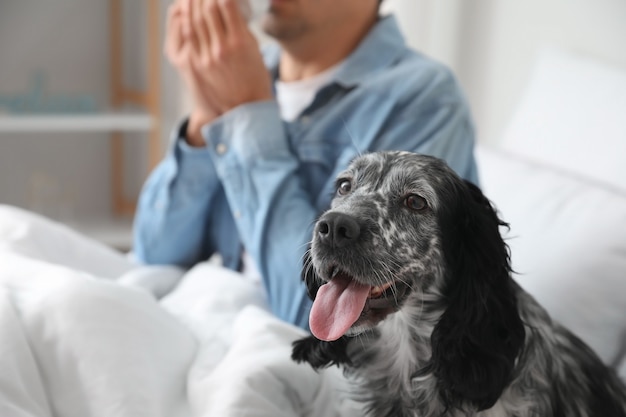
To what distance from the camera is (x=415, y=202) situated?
1109 millimetres

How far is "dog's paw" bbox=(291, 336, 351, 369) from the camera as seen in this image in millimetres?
1195

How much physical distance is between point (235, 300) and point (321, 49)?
64cm

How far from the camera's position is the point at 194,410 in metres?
1.22

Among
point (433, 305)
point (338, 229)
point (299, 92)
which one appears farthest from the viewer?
point (299, 92)

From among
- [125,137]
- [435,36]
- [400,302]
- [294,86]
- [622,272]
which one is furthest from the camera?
[125,137]

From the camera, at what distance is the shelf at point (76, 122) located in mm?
3342

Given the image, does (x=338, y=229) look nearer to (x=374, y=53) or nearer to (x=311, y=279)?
(x=311, y=279)

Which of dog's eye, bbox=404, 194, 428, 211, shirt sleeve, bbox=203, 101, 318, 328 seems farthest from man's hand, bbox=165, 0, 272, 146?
dog's eye, bbox=404, 194, 428, 211

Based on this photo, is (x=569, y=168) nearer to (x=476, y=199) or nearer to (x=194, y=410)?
(x=476, y=199)

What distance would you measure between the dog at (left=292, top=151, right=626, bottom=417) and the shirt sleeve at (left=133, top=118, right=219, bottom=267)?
2.58ft

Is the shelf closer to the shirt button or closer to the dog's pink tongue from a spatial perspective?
the shirt button

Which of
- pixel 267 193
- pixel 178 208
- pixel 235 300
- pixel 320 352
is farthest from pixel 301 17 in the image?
pixel 320 352

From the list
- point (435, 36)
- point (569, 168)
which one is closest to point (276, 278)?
point (569, 168)

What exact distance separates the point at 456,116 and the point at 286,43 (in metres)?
0.44
